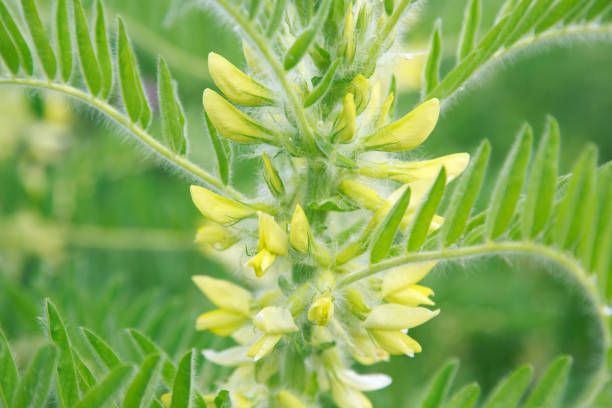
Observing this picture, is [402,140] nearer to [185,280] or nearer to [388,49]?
[388,49]

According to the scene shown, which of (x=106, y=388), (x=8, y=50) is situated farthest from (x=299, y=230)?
(x=8, y=50)

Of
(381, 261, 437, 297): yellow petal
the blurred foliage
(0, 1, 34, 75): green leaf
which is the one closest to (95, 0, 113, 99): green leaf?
(0, 1, 34, 75): green leaf

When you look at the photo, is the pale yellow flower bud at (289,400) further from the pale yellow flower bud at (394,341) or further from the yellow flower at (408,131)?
the yellow flower at (408,131)

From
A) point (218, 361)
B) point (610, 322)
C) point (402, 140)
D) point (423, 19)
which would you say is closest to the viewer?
point (610, 322)

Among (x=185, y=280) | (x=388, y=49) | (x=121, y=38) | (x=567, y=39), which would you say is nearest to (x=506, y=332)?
(x=185, y=280)

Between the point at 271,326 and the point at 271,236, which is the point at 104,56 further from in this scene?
the point at 271,326

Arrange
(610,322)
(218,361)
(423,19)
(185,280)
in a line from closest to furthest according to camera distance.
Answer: (610,322) → (218,361) → (185,280) → (423,19)
